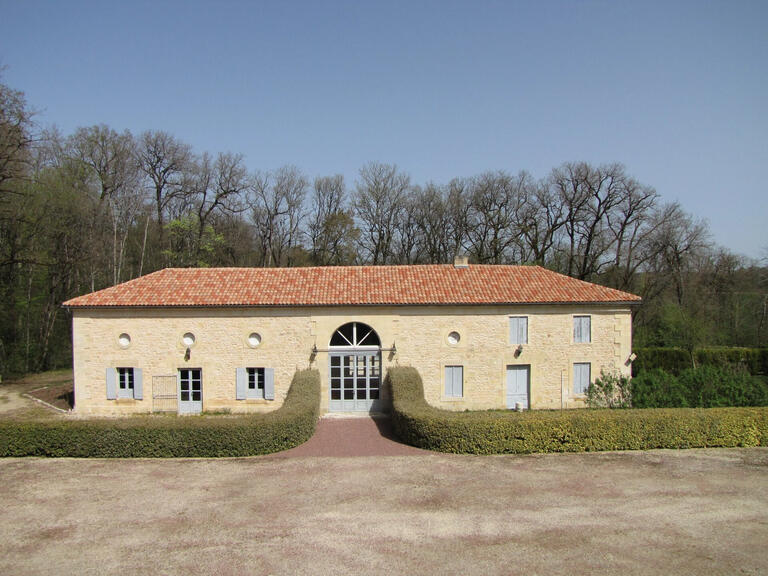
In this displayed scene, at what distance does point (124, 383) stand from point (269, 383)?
5.47 m

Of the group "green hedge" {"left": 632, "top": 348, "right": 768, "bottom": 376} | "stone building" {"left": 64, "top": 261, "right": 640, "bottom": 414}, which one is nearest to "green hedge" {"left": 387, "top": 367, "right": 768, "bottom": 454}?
"stone building" {"left": 64, "top": 261, "right": 640, "bottom": 414}

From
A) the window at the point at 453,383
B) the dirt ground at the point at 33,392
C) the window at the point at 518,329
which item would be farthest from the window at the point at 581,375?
the dirt ground at the point at 33,392

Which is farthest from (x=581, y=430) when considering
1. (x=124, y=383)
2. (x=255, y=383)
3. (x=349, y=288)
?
(x=124, y=383)

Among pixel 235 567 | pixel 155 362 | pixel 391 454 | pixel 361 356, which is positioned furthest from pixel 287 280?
pixel 235 567

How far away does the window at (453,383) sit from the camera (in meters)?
19.7

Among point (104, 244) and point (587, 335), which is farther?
point (104, 244)

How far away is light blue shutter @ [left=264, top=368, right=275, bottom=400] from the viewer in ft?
63.2

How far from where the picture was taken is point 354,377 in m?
19.6

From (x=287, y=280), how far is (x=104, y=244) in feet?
64.0

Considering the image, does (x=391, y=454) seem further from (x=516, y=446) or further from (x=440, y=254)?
(x=440, y=254)

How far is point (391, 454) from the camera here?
1382 cm

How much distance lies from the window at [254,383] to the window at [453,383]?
656cm

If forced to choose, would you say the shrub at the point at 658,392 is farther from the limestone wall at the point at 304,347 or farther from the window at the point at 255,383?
the window at the point at 255,383

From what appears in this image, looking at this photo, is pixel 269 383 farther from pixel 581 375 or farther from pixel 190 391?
pixel 581 375
